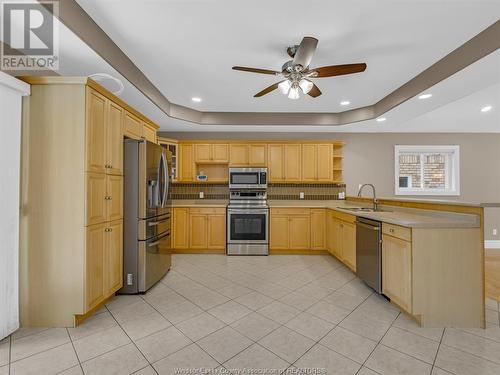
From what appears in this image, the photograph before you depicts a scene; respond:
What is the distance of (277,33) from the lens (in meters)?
2.10

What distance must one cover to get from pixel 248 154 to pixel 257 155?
0.60ft

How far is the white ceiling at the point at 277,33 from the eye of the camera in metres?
1.80

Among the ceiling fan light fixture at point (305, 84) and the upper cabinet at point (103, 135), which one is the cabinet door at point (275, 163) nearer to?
the ceiling fan light fixture at point (305, 84)

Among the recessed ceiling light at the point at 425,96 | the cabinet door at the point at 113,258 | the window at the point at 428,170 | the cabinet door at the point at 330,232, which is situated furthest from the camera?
the window at the point at 428,170

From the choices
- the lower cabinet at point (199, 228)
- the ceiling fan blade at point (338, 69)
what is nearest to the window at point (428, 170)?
the ceiling fan blade at point (338, 69)

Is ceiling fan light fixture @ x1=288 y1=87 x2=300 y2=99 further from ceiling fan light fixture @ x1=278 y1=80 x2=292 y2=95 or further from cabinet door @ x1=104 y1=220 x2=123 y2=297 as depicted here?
cabinet door @ x1=104 y1=220 x2=123 y2=297

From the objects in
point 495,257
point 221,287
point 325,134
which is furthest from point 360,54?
point 495,257

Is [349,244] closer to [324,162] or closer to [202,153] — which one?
[324,162]

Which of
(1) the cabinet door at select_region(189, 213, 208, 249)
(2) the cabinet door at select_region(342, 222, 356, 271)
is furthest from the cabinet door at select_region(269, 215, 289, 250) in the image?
(1) the cabinet door at select_region(189, 213, 208, 249)

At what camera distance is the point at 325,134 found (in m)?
4.96

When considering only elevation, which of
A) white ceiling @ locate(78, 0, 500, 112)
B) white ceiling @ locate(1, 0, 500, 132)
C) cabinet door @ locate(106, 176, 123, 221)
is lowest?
cabinet door @ locate(106, 176, 123, 221)

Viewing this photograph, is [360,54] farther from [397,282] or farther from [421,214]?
[397,282]

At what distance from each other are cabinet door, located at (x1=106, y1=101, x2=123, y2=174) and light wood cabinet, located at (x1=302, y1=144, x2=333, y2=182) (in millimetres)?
3264

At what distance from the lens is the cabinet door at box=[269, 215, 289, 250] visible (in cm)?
431
